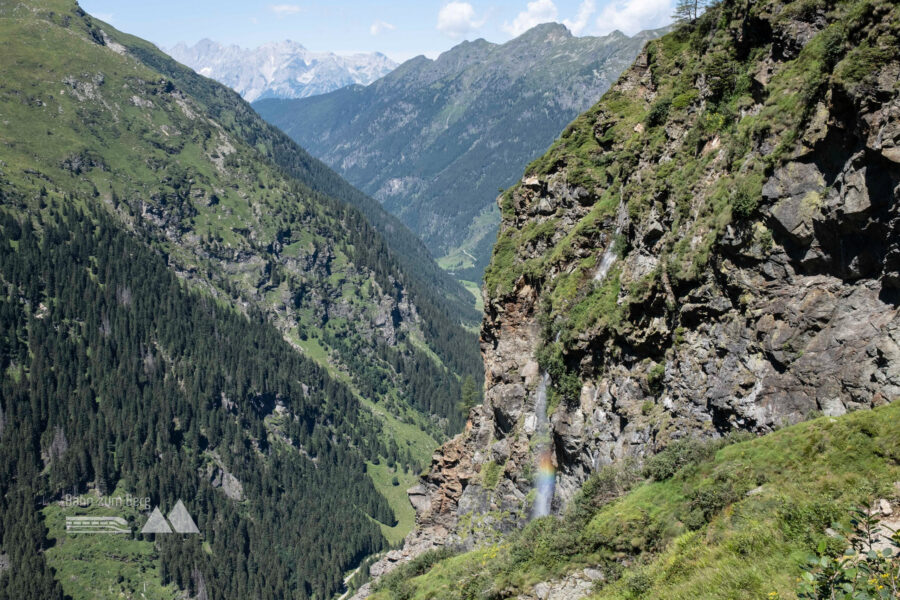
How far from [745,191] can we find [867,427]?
1501 cm

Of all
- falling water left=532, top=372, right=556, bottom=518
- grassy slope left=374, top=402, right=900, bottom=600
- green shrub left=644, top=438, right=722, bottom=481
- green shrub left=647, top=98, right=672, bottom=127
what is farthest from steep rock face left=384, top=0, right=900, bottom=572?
grassy slope left=374, top=402, right=900, bottom=600

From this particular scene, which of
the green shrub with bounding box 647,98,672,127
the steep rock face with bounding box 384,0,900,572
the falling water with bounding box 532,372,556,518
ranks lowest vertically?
the falling water with bounding box 532,372,556,518

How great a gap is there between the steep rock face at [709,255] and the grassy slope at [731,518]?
12.3 feet

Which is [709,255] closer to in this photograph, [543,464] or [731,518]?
[731,518]

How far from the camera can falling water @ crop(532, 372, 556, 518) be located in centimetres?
5606

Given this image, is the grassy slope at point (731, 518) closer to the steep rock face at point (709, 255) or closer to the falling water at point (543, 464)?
the steep rock face at point (709, 255)

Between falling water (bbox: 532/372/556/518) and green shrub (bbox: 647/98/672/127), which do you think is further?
falling water (bbox: 532/372/556/518)

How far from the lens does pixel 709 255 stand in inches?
1453

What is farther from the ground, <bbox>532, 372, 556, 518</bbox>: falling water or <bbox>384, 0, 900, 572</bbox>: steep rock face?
<bbox>384, 0, 900, 572</bbox>: steep rock face

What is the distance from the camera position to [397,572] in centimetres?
6750

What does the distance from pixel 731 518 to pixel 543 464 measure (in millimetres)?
32823

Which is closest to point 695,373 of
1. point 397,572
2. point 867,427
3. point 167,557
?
point 867,427

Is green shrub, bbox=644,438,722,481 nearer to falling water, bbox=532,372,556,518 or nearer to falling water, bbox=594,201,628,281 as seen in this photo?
falling water, bbox=594,201,628,281

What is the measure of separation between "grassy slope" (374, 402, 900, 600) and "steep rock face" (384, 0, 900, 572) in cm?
376
